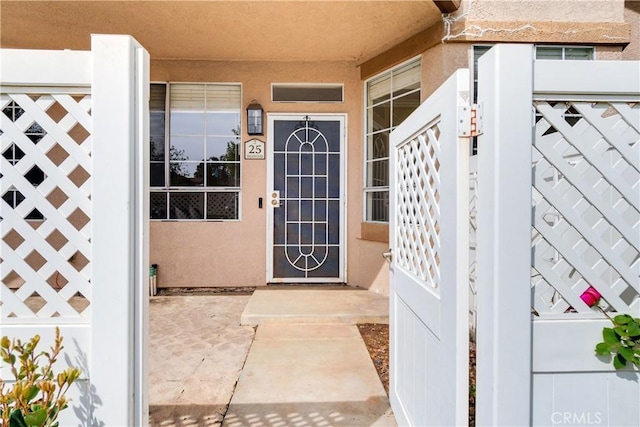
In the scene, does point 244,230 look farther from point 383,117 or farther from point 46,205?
point 46,205

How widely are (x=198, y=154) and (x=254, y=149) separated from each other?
80 cm

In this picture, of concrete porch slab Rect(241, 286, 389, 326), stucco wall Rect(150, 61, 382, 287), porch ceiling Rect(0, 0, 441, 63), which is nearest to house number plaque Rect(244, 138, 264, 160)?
stucco wall Rect(150, 61, 382, 287)

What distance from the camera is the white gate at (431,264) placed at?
4.01 ft

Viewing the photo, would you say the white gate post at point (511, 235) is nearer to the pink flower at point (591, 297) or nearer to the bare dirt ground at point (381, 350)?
the pink flower at point (591, 297)

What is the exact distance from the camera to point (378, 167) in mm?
4609

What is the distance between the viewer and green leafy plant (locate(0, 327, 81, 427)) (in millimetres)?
1016

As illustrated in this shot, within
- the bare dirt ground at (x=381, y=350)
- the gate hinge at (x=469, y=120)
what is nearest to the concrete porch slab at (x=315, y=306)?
the bare dirt ground at (x=381, y=350)

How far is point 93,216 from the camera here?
4.05 feet

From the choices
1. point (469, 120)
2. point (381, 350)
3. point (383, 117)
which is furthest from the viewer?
point (383, 117)

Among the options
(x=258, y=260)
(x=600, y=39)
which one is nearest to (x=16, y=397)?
(x=258, y=260)

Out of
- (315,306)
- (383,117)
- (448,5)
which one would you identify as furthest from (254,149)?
(448,5)

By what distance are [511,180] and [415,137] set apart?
72 centimetres

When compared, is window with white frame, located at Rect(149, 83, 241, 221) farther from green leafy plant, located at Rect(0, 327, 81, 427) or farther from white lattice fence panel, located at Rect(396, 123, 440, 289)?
green leafy plant, located at Rect(0, 327, 81, 427)

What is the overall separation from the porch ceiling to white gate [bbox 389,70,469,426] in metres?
2.22
